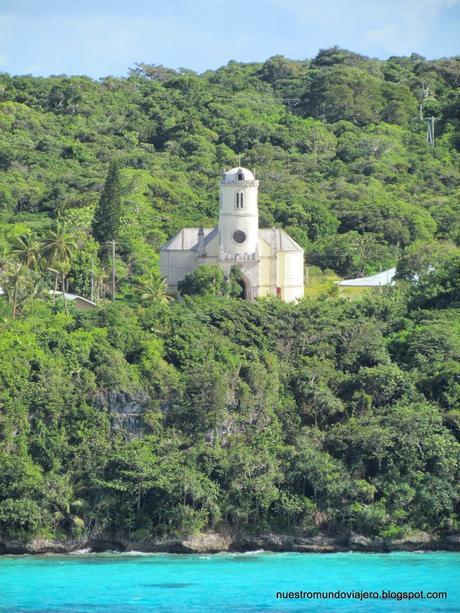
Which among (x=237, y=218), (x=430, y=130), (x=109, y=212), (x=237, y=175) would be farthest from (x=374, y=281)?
(x=430, y=130)

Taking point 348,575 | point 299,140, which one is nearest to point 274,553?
point 348,575

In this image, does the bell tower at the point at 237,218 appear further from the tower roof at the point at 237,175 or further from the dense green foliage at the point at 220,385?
the dense green foliage at the point at 220,385

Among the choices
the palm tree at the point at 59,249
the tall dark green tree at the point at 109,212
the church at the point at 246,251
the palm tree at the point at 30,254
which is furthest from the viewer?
the tall dark green tree at the point at 109,212

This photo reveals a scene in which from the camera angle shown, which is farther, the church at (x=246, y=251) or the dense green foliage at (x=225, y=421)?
the church at (x=246, y=251)

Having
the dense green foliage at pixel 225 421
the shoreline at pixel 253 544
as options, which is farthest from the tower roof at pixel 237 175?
the shoreline at pixel 253 544

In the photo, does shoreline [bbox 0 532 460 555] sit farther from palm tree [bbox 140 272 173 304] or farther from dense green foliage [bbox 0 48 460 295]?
dense green foliage [bbox 0 48 460 295]

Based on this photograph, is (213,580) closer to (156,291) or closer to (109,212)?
(156,291)
